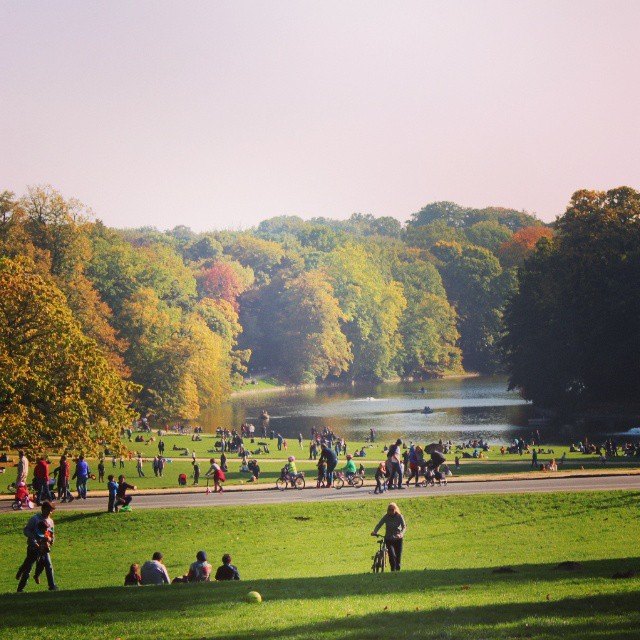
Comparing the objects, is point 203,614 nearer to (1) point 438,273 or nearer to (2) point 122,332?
(2) point 122,332

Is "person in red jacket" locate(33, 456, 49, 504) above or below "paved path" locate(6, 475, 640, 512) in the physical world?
above

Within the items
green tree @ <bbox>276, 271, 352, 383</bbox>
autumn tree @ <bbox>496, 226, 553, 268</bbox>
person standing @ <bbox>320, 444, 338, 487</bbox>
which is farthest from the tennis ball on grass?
autumn tree @ <bbox>496, 226, 553, 268</bbox>

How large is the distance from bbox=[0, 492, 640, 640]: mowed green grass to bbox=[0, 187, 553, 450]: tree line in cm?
1092

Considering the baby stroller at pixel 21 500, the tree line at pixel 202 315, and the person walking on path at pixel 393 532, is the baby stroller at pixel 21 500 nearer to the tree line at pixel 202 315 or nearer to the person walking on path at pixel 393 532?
the tree line at pixel 202 315

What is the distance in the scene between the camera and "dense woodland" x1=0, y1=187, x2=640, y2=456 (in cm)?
4431

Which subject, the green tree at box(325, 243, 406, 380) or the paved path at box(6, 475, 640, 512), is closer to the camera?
the paved path at box(6, 475, 640, 512)

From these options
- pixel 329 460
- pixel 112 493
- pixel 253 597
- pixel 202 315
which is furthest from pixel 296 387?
pixel 253 597

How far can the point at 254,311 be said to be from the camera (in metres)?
150

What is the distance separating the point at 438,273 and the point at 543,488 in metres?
139

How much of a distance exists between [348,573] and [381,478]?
51.1ft

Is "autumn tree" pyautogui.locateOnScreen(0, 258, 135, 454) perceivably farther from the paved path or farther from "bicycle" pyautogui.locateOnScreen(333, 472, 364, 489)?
"bicycle" pyautogui.locateOnScreen(333, 472, 364, 489)

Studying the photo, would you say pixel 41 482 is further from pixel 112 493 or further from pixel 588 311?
pixel 588 311

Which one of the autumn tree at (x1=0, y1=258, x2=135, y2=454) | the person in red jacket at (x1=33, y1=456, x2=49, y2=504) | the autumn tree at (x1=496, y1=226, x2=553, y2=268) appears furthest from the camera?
the autumn tree at (x1=496, y1=226, x2=553, y2=268)

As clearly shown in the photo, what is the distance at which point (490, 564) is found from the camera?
82.8ft
